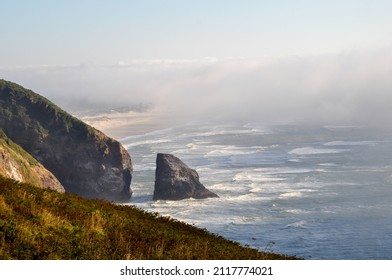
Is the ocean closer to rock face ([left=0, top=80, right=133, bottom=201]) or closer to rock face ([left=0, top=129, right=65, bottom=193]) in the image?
rock face ([left=0, top=80, right=133, bottom=201])

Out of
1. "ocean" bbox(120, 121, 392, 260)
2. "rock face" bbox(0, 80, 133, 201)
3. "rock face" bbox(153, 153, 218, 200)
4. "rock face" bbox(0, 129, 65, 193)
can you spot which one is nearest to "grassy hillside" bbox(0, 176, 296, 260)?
"ocean" bbox(120, 121, 392, 260)

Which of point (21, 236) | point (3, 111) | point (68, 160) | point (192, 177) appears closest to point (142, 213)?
point (21, 236)

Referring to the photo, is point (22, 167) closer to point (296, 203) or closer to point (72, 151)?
point (72, 151)

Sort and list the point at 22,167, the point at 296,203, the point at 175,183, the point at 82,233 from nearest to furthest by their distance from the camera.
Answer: the point at 82,233 < the point at 22,167 < the point at 296,203 < the point at 175,183

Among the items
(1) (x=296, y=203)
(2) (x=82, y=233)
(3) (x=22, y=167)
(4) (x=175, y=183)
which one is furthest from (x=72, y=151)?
(2) (x=82, y=233)

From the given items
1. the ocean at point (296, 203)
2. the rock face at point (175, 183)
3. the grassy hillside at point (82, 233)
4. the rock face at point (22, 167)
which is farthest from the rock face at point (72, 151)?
the grassy hillside at point (82, 233)

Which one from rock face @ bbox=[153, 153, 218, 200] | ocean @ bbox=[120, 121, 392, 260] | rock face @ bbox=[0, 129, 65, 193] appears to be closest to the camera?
ocean @ bbox=[120, 121, 392, 260]

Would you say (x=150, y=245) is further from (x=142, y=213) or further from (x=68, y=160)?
(x=68, y=160)

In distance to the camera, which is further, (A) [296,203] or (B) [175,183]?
(B) [175,183]
